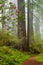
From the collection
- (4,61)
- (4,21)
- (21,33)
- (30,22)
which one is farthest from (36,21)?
(4,61)

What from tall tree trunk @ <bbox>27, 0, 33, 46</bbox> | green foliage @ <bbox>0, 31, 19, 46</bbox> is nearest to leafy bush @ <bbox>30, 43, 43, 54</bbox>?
tall tree trunk @ <bbox>27, 0, 33, 46</bbox>

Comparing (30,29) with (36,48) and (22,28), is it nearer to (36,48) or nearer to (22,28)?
(22,28)

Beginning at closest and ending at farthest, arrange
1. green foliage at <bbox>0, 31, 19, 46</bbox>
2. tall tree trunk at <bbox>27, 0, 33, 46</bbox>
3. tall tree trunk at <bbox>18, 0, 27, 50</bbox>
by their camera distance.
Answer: green foliage at <bbox>0, 31, 19, 46</bbox>
tall tree trunk at <bbox>18, 0, 27, 50</bbox>
tall tree trunk at <bbox>27, 0, 33, 46</bbox>

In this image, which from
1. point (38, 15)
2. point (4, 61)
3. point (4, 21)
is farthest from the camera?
point (38, 15)

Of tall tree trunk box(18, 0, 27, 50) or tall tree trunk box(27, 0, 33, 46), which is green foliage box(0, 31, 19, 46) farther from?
tall tree trunk box(27, 0, 33, 46)

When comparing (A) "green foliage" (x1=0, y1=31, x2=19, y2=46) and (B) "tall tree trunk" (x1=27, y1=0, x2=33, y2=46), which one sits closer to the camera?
(A) "green foliage" (x1=0, y1=31, x2=19, y2=46)

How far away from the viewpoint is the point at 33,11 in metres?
10.3

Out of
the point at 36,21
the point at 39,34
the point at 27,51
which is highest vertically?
the point at 36,21

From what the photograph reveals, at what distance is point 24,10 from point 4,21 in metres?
2.45

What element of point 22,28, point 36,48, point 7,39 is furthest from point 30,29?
point 7,39

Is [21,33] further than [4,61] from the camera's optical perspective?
Yes

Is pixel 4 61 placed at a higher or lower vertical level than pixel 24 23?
lower

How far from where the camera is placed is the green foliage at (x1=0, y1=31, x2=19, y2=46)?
926 centimetres

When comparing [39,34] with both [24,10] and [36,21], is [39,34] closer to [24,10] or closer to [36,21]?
[36,21]
